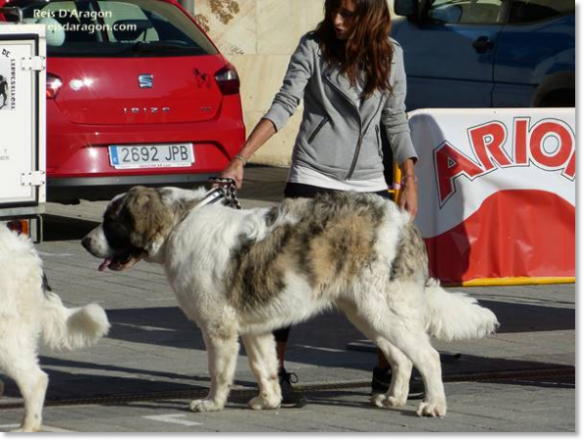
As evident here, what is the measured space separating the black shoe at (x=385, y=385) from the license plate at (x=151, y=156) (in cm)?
456

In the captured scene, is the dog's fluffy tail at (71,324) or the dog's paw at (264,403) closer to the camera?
the dog's fluffy tail at (71,324)

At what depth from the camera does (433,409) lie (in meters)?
6.98

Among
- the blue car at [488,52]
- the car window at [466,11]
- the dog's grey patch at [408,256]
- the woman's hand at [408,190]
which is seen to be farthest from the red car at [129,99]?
the dog's grey patch at [408,256]

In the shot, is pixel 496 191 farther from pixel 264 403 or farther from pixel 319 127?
pixel 264 403

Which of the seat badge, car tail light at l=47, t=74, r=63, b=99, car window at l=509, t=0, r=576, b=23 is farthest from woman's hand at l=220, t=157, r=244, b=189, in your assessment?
car window at l=509, t=0, r=576, b=23

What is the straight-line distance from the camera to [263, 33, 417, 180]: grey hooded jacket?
7199 mm

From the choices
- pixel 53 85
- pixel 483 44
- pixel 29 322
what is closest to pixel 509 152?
pixel 29 322

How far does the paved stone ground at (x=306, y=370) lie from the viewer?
6.95m

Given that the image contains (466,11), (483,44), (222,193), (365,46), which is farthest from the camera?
(466,11)

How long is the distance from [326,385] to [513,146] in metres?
1.74

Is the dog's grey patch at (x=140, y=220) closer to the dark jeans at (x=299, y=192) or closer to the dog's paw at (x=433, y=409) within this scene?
the dark jeans at (x=299, y=192)

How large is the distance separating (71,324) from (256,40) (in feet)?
35.1

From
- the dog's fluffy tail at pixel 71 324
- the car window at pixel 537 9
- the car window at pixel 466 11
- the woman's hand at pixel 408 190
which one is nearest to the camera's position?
the dog's fluffy tail at pixel 71 324

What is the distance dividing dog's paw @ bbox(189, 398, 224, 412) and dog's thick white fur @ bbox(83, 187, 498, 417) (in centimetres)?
7
